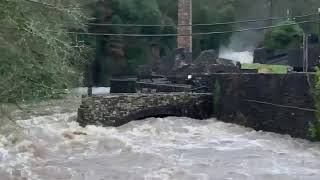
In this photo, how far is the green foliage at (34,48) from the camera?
10391 millimetres

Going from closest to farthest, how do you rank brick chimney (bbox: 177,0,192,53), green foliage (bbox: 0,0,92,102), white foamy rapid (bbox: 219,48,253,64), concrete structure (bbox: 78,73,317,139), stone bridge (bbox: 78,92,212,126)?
1. green foliage (bbox: 0,0,92,102)
2. concrete structure (bbox: 78,73,317,139)
3. stone bridge (bbox: 78,92,212,126)
4. brick chimney (bbox: 177,0,192,53)
5. white foamy rapid (bbox: 219,48,253,64)

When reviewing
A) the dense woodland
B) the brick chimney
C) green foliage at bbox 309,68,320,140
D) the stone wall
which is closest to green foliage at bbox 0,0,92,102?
the dense woodland

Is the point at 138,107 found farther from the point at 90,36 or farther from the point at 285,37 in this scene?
the point at 285,37

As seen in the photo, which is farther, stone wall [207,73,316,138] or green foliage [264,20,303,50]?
green foliage [264,20,303,50]

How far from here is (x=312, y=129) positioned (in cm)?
2181

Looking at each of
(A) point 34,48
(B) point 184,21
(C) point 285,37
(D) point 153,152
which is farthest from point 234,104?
(C) point 285,37

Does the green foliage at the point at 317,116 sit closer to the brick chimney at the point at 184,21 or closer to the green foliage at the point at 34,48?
the green foliage at the point at 34,48

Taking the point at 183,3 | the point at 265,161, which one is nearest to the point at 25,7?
the point at 265,161

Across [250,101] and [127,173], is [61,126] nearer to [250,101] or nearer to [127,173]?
[250,101]

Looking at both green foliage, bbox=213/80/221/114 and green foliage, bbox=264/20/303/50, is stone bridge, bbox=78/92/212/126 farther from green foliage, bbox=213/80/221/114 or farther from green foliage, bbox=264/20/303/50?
green foliage, bbox=264/20/303/50

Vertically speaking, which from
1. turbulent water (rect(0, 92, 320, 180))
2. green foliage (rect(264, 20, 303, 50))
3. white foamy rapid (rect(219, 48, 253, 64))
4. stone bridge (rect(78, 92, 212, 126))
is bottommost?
turbulent water (rect(0, 92, 320, 180))

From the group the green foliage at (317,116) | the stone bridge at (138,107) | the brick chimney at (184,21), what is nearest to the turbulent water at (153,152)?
the green foliage at (317,116)

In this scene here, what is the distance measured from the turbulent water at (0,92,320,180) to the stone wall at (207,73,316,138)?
524 millimetres

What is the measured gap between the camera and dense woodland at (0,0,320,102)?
Answer: 10.6 meters
